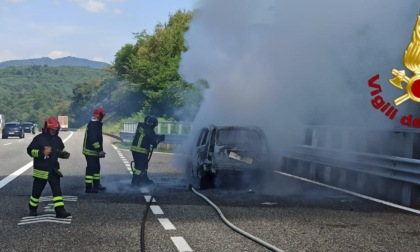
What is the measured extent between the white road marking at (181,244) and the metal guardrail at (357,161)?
16.1ft

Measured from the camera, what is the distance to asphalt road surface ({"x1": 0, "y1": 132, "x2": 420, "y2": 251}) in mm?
6598

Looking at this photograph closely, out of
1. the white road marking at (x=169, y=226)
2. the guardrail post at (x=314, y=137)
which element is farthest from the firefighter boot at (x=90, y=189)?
the guardrail post at (x=314, y=137)

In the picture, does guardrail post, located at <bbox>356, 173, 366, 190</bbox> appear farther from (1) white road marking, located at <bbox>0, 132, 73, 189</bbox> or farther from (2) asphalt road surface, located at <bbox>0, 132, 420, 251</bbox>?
(1) white road marking, located at <bbox>0, 132, 73, 189</bbox>

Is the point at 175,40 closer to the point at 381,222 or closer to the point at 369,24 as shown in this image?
the point at 369,24

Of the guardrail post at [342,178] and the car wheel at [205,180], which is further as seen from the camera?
the guardrail post at [342,178]

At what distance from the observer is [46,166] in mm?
8492

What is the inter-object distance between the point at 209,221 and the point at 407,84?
8.44 meters

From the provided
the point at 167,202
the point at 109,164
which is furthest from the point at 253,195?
the point at 109,164

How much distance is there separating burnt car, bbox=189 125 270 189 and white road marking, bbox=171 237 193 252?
16.5ft

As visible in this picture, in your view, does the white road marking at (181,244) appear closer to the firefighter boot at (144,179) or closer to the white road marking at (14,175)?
the firefighter boot at (144,179)

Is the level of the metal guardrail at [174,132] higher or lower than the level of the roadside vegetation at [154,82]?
lower

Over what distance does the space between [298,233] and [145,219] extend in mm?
2227

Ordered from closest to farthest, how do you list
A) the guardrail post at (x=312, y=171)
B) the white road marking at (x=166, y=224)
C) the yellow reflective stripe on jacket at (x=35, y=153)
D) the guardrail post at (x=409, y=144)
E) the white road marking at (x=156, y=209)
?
the white road marking at (x=166, y=224), the yellow reflective stripe on jacket at (x=35, y=153), the white road marking at (x=156, y=209), the guardrail post at (x=409, y=144), the guardrail post at (x=312, y=171)

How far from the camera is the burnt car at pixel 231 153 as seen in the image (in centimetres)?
1184
